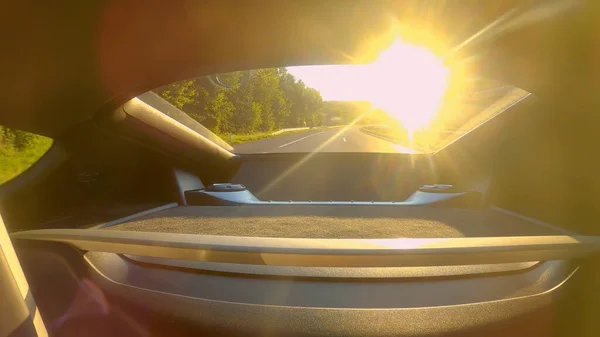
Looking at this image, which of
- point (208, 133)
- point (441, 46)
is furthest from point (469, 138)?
point (208, 133)

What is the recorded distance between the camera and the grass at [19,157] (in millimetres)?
4867

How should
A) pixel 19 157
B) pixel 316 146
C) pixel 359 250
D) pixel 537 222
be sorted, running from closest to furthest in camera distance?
pixel 359 250
pixel 537 222
pixel 19 157
pixel 316 146

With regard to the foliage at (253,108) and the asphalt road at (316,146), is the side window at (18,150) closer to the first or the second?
the asphalt road at (316,146)

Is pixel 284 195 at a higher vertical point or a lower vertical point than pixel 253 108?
lower

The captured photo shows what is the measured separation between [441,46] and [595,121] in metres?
1.47

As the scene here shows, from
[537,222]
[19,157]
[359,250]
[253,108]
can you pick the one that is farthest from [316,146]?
[359,250]

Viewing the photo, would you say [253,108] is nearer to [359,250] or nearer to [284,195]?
[284,195]

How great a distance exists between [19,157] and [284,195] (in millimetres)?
3432

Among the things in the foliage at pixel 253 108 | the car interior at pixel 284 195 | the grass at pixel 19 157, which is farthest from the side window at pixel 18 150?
the foliage at pixel 253 108

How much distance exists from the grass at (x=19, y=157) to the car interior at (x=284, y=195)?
0.20 meters

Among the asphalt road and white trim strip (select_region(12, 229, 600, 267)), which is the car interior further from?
the asphalt road

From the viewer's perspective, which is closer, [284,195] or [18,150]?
[18,150]

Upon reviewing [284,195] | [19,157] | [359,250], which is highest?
[19,157]

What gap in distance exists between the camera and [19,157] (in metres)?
5.39
